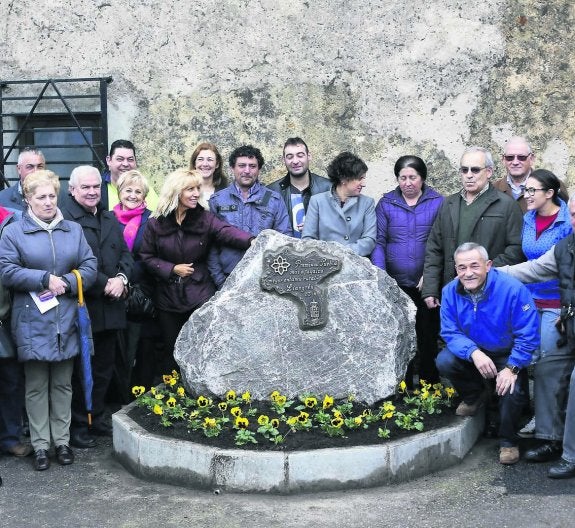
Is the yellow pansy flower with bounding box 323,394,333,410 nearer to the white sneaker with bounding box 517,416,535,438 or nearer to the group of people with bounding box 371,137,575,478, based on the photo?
the group of people with bounding box 371,137,575,478

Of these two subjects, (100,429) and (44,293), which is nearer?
(44,293)

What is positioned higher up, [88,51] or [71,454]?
[88,51]

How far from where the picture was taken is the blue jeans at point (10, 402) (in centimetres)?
613

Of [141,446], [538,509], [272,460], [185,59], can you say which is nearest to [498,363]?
[538,509]

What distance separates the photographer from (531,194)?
19.8 feet

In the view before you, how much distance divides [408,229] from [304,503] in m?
2.34

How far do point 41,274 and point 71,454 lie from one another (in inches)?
47.9

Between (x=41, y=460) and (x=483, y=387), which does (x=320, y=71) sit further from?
(x=41, y=460)

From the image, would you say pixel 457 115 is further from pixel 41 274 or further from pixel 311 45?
pixel 41 274

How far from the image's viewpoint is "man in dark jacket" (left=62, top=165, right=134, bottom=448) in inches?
249

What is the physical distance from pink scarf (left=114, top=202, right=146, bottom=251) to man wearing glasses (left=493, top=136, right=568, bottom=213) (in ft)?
8.81

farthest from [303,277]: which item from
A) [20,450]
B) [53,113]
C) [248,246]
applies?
[53,113]

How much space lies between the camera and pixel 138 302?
6621 mm

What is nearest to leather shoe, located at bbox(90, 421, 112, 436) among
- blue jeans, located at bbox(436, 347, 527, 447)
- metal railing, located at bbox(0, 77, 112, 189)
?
blue jeans, located at bbox(436, 347, 527, 447)
